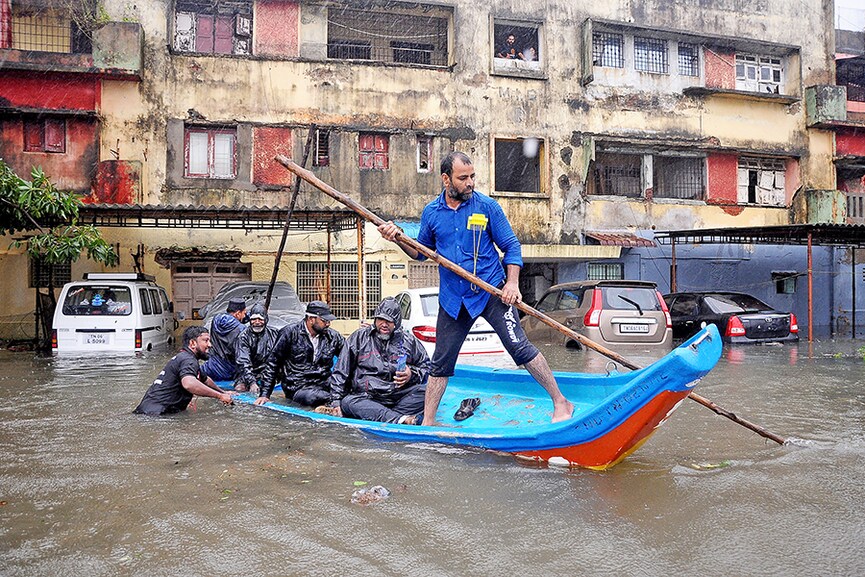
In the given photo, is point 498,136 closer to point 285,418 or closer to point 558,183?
point 558,183

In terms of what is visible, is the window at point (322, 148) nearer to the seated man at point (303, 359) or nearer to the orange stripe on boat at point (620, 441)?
the seated man at point (303, 359)

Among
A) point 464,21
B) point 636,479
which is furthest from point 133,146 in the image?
point 636,479

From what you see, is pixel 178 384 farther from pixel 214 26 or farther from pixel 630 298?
pixel 214 26

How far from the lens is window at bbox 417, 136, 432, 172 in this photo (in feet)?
64.5

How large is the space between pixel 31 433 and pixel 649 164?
18716 mm

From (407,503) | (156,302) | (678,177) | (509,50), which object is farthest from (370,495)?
(678,177)

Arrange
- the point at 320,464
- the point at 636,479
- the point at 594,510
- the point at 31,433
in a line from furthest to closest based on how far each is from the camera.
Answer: the point at 31,433 → the point at 320,464 → the point at 636,479 → the point at 594,510

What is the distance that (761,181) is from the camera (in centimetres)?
2241

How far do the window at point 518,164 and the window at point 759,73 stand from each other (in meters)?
6.92

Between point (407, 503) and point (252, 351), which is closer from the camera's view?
point (407, 503)

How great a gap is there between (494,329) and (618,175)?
18.0 metres

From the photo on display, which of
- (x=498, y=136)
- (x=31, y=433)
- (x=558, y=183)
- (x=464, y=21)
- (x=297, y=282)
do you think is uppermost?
(x=464, y=21)

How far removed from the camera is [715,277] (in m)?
21.5

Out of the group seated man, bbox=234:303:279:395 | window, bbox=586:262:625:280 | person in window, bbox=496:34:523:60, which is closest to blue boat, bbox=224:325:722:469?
seated man, bbox=234:303:279:395
